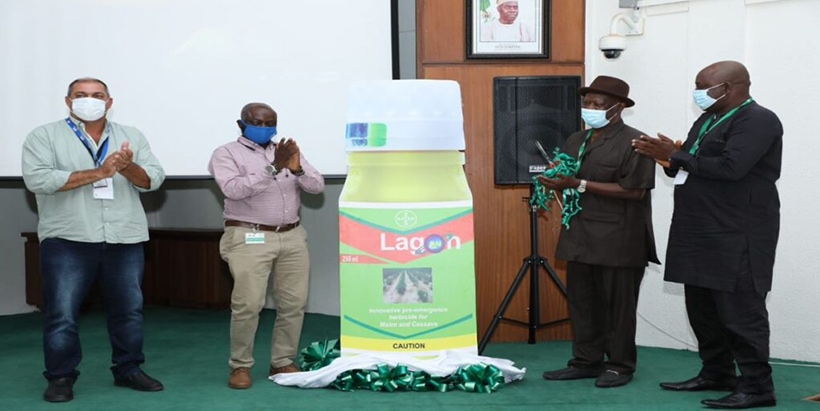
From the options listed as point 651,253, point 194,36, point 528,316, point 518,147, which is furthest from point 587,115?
point 194,36

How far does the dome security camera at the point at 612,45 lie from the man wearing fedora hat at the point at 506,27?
485mm

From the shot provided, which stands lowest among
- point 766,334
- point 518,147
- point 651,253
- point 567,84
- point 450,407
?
point 450,407

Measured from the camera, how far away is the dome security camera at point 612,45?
5777 mm

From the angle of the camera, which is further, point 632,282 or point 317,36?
point 317,36

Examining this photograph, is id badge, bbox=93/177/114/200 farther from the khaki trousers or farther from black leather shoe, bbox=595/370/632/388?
black leather shoe, bbox=595/370/632/388

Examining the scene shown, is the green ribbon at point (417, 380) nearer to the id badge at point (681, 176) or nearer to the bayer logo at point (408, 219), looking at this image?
the bayer logo at point (408, 219)

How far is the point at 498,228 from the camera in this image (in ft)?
20.1

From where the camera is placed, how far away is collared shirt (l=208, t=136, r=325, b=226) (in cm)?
466

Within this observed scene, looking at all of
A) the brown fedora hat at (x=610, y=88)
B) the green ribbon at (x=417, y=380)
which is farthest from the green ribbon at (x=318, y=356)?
the brown fedora hat at (x=610, y=88)

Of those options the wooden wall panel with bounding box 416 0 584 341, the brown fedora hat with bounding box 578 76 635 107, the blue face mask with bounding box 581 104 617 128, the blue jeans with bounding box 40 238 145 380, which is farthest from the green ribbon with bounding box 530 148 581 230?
the blue jeans with bounding box 40 238 145 380

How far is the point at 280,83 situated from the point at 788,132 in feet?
9.71

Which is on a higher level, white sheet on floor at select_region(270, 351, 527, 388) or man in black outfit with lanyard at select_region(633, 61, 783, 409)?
man in black outfit with lanyard at select_region(633, 61, 783, 409)

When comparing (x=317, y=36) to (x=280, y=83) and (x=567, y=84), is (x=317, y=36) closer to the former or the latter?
(x=280, y=83)

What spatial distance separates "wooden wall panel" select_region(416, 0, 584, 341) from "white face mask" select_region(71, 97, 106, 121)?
2174 mm
